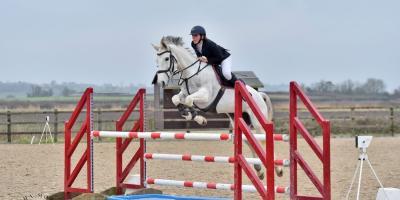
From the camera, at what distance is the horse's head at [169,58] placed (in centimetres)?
706

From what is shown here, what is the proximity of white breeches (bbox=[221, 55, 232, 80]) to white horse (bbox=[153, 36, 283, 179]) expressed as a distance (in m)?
0.11

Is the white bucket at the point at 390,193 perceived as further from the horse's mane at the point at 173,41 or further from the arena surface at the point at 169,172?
the horse's mane at the point at 173,41

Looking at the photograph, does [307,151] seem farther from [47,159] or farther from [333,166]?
[47,159]

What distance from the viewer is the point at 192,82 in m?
7.19

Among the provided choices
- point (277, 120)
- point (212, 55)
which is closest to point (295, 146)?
point (212, 55)

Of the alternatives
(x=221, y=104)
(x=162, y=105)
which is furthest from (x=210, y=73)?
(x=162, y=105)

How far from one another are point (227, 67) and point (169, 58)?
616mm

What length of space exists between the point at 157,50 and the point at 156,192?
1.66 m

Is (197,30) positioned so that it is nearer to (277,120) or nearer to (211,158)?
(211,158)

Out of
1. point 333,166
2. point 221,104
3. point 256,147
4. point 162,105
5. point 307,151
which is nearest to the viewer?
point 256,147

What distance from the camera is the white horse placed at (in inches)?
277

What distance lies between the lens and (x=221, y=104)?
7113 millimetres

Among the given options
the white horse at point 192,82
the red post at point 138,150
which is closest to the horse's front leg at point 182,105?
the white horse at point 192,82

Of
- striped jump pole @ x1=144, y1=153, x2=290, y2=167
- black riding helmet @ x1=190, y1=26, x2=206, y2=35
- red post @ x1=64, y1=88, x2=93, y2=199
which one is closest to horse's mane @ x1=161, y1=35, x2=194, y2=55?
black riding helmet @ x1=190, y1=26, x2=206, y2=35
